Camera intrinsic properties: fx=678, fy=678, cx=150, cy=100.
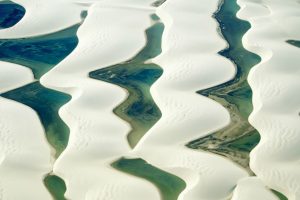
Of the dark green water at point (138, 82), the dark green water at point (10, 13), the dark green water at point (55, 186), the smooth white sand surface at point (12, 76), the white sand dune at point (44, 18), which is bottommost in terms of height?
the dark green water at point (10, 13)

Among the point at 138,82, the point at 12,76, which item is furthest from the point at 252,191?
the point at 12,76

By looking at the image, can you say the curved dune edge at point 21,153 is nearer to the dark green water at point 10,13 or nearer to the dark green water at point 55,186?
the dark green water at point 55,186

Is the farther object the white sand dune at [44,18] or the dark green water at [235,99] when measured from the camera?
the white sand dune at [44,18]

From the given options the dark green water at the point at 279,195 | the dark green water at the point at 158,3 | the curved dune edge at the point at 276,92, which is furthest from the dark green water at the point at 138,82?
the dark green water at the point at 279,195

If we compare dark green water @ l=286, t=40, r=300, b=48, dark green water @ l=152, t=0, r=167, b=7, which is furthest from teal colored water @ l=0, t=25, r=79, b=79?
dark green water @ l=286, t=40, r=300, b=48

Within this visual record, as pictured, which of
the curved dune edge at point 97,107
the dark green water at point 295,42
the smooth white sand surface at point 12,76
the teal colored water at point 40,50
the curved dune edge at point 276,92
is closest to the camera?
the curved dune edge at point 97,107

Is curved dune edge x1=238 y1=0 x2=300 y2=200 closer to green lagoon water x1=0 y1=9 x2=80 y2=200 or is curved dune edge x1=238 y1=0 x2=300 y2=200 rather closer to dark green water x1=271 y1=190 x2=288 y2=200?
dark green water x1=271 y1=190 x2=288 y2=200

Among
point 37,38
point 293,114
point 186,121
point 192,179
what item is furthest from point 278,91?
point 37,38

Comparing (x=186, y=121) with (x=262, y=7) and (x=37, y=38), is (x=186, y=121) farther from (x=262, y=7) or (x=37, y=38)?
(x=262, y=7)

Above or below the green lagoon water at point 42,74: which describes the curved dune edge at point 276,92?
above
